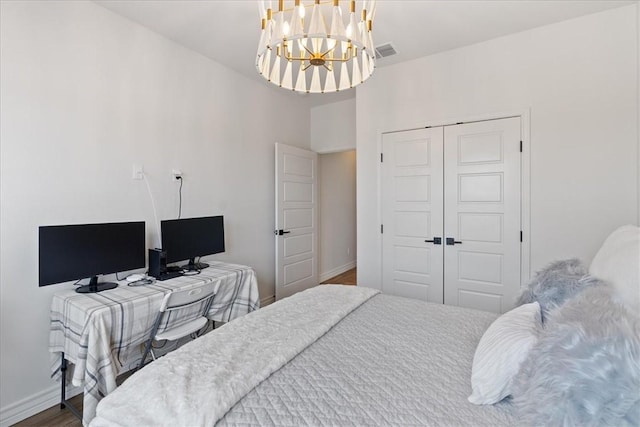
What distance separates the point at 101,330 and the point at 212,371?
1.03 meters

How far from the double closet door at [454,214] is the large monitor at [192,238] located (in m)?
1.81

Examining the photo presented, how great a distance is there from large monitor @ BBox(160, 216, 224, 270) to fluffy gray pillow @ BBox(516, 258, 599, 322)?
2401 millimetres

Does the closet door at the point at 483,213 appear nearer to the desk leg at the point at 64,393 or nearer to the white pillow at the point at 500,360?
the white pillow at the point at 500,360

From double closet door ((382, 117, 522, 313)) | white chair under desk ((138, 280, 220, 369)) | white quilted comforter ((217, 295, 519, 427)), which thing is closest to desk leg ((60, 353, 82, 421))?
white chair under desk ((138, 280, 220, 369))

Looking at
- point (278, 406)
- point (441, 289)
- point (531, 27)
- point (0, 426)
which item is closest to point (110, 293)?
point (0, 426)

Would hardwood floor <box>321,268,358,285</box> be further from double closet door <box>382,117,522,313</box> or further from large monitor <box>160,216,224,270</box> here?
large monitor <box>160,216,224,270</box>

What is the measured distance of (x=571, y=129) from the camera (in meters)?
2.59

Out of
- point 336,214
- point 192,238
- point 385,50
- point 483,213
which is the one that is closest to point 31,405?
point 192,238

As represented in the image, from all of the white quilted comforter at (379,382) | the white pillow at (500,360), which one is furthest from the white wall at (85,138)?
the white pillow at (500,360)

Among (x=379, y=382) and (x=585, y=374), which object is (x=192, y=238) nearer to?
(x=379, y=382)

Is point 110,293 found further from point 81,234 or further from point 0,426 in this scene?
point 0,426

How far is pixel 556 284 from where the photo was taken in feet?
4.29

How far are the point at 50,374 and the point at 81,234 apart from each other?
99 cm

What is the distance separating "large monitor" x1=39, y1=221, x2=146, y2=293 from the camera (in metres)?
1.84
